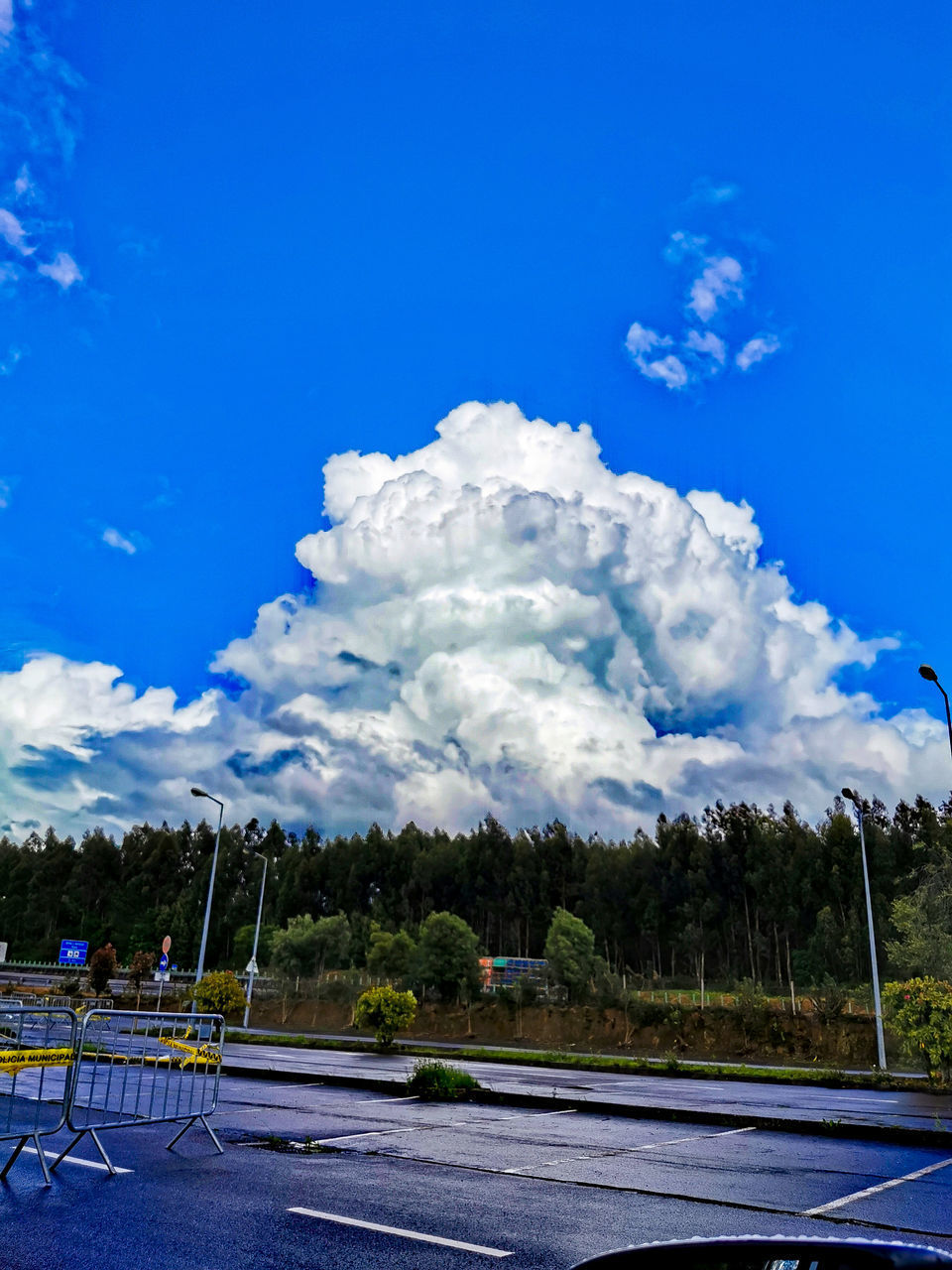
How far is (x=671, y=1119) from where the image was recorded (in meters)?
14.6

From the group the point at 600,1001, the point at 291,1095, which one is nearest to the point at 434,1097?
the point at 291,1095

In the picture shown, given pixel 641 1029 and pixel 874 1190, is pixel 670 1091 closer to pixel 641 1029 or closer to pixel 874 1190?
pixel 874 1190

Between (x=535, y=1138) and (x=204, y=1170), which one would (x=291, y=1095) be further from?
(x=204, y=1170)

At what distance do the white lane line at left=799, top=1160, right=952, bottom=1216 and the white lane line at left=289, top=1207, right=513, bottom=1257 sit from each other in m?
3.02

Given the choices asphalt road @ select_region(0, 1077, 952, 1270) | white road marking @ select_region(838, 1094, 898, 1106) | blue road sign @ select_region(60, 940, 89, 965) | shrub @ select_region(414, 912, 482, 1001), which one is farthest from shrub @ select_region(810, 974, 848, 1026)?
blue road sign @ select_region(60, 940, 89, 965)

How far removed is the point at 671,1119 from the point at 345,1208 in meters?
8.14

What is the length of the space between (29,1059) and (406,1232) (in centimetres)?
494

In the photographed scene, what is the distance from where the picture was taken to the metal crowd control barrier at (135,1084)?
10336 millimetres

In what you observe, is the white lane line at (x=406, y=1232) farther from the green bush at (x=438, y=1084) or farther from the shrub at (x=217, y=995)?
the shrub at (x=217, y=995)

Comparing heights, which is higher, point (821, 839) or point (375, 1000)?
point (821, 839)

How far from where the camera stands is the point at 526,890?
339ft

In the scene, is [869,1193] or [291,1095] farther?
[291,1095]

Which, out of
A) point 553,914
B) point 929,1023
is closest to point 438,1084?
point 929,1023

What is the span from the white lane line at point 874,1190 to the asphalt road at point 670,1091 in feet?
7.94
